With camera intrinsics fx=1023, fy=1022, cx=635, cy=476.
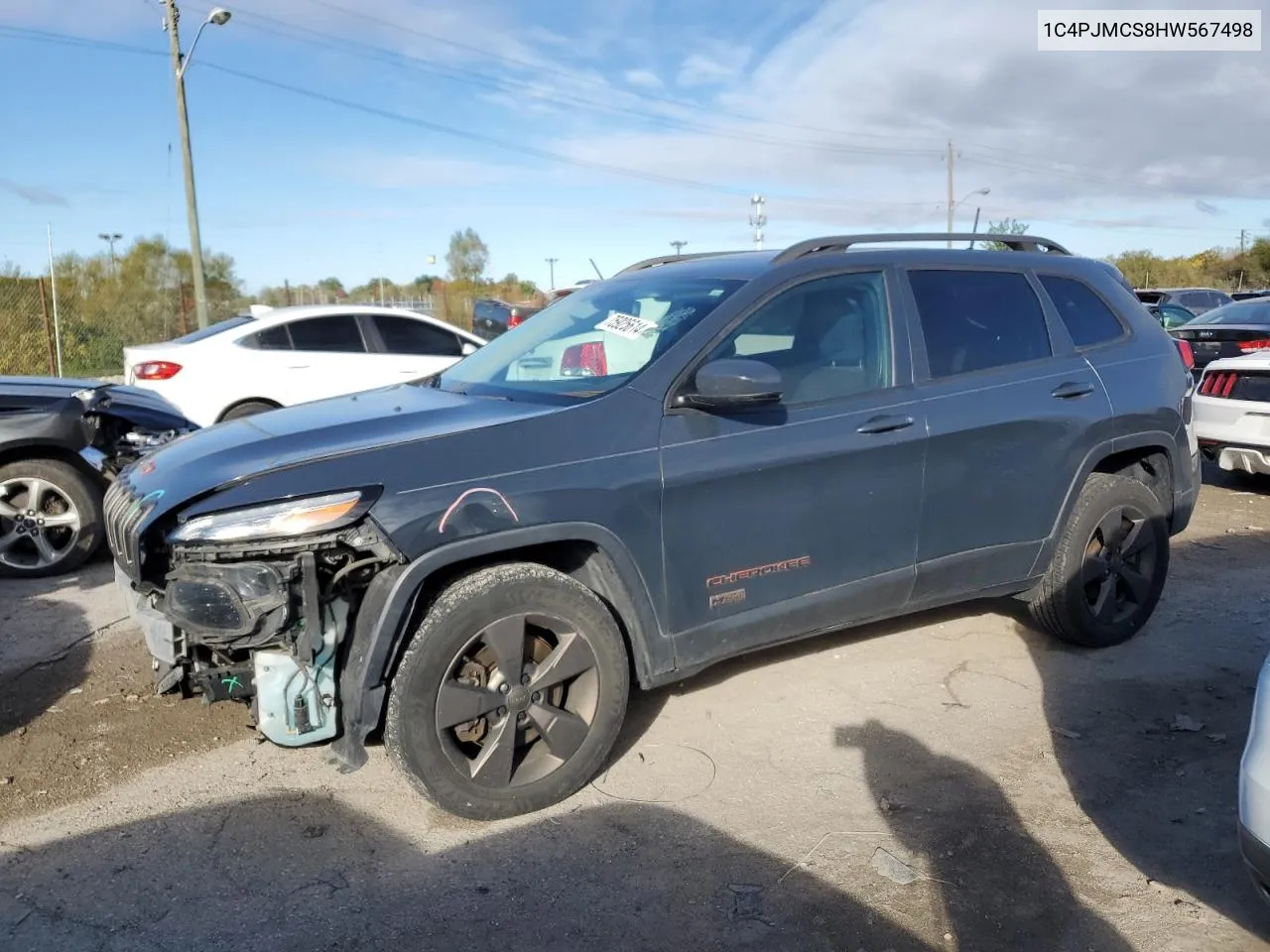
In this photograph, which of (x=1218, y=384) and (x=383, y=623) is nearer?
(x=383, y=623)

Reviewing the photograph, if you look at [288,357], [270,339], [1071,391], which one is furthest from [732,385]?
[270,339]

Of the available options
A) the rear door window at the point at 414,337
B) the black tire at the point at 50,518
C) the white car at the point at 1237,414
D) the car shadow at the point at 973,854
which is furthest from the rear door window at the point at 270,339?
the white car at the point at 1237,414

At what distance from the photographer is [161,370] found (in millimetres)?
8641

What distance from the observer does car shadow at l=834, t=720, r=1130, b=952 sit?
2.79m

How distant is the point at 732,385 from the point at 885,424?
2.80 ft

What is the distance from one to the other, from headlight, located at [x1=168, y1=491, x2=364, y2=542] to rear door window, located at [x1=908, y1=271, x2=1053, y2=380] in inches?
96.4

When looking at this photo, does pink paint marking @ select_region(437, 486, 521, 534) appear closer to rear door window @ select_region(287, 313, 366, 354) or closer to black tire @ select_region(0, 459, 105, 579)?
black tire @ select_region(0, 459, 105, 579)

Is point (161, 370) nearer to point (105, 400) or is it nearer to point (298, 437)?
point (105, 400)

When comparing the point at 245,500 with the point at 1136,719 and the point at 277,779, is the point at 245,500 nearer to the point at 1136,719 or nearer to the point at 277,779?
the point at 277,779

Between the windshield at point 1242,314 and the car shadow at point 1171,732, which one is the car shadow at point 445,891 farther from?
the windshield at point 1242,314

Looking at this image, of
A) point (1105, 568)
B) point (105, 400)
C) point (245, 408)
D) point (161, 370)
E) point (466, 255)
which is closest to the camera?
point (1105, 568)

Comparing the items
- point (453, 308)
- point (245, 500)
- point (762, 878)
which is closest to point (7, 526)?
point (245, 500)

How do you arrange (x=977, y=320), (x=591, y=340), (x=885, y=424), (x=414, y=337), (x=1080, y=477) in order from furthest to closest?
(x=414, y=337) < (x=1080, y=477) < (x=977, y=320) < (x=591, y=340) < (x=885, y=424)

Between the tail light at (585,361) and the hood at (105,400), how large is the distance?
2.84m
